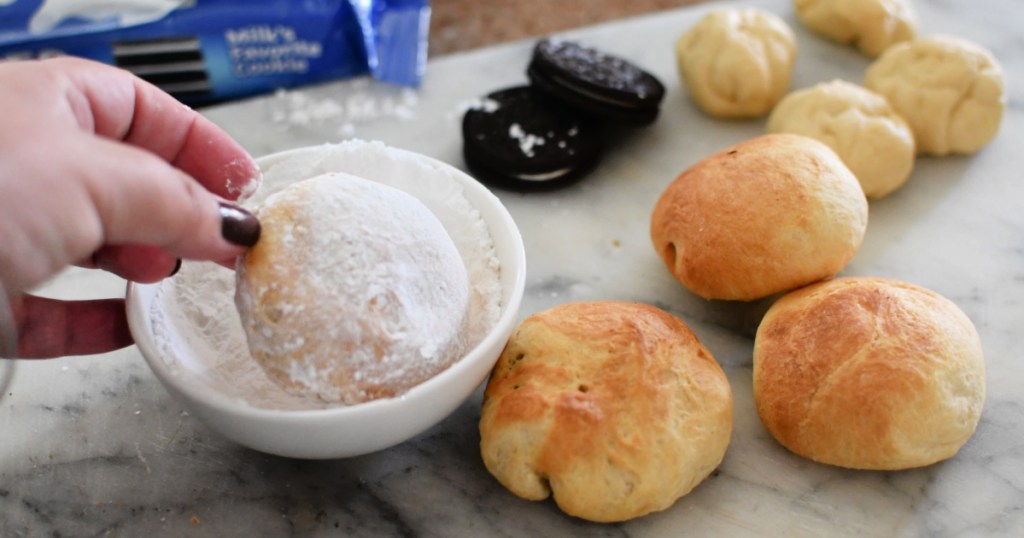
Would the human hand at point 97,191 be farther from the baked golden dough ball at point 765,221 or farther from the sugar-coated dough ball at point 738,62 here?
the sugar-coated dough ball at point 738,62

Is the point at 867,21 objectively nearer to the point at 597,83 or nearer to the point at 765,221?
the point at 597,83

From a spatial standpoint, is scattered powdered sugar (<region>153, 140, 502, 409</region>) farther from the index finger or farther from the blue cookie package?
the blue cookie package

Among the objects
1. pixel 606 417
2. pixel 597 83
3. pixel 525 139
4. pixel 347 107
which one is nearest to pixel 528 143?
pixel 525 139

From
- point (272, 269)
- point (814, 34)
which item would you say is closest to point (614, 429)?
point (272, 269)

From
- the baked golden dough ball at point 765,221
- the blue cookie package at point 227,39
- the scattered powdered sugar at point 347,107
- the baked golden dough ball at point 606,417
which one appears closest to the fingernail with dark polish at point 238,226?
the baked golden dough ball at point 606,417

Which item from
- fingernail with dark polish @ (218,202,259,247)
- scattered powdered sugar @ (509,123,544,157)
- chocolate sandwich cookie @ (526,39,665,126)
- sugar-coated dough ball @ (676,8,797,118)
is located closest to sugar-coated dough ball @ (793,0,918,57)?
sugar-coated dough ball @ (676,8,797,118)

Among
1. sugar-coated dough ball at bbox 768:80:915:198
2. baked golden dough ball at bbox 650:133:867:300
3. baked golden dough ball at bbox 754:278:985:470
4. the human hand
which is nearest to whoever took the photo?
the human hand

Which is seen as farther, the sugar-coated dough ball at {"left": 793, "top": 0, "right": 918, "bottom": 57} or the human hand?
the sugar-coated dough ball at {"left": 793, "top": 0, "right": 918, "bottom": 57}
